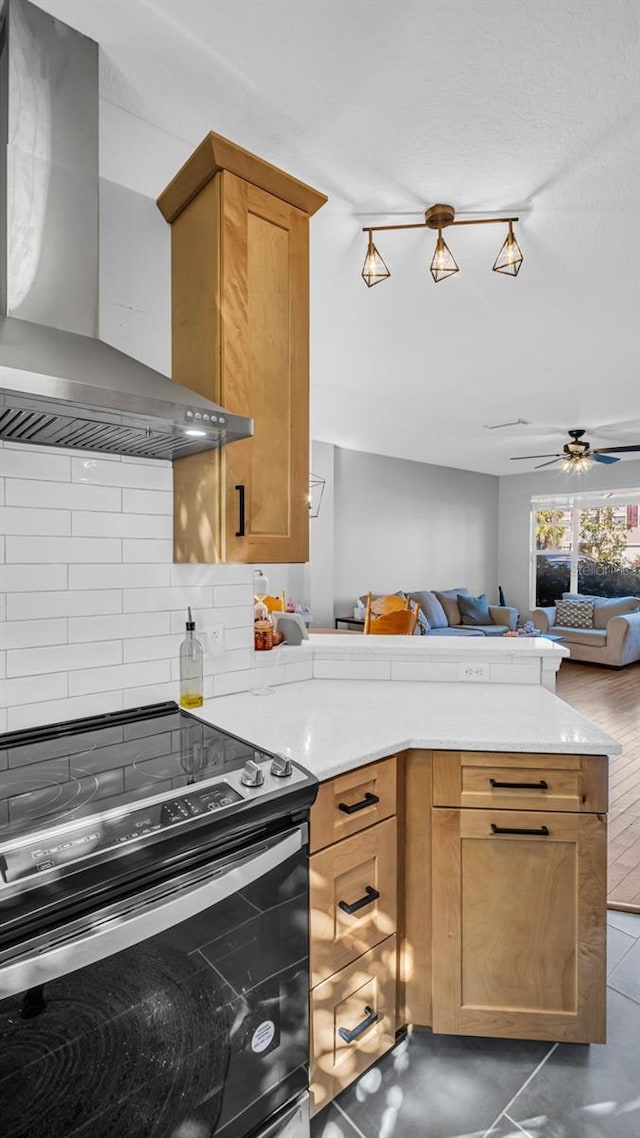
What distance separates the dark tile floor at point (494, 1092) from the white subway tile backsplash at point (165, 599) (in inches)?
55.9

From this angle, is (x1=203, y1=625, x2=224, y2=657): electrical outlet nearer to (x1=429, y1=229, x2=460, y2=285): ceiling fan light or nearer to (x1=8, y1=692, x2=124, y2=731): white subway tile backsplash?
(x1=8, y1=692, x2=124, y2=731): white subway tile backsplash

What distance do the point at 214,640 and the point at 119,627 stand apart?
1.15 ft

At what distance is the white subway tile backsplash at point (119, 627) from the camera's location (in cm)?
166

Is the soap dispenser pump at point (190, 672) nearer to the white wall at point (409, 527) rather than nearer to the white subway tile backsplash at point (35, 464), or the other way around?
the white subway tile backsplash at point (35, 464)

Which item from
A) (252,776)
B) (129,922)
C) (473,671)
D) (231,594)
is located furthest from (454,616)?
(129,922)

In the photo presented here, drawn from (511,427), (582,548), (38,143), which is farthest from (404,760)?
(582,548)

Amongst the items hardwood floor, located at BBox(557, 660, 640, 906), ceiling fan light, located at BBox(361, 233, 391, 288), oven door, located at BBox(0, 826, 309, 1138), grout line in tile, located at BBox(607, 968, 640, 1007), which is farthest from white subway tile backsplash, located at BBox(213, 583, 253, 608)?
hardwood floor, located at BBox(557, 660, 640, 906)

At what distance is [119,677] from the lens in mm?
1746

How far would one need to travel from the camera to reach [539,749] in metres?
1.52

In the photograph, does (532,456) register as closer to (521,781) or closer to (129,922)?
(521,781)

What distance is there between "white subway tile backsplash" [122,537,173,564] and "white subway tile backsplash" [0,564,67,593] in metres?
0.20

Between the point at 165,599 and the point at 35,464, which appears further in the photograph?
the point at 165,599

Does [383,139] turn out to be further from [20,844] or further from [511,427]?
[511,427]

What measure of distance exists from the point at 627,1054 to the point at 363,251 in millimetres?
3017
